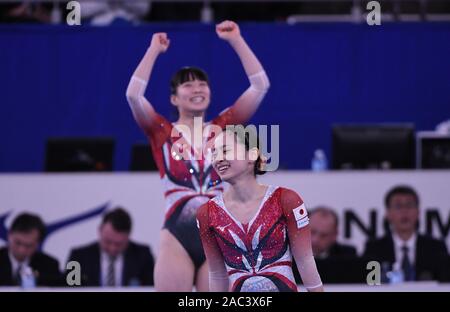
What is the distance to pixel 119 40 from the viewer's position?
9.01m

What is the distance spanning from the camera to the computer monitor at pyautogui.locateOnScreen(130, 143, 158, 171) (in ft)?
27.6

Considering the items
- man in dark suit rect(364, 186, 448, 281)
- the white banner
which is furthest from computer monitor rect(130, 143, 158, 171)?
man in dark suit rect(364, 186, 448, 281)

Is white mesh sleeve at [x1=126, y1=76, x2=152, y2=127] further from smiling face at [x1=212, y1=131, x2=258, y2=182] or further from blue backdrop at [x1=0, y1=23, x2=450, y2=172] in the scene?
blue backdrop at [x1=0, y1=23, x2=450, y2=172]

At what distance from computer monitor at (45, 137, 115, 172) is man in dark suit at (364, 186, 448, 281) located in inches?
90.4

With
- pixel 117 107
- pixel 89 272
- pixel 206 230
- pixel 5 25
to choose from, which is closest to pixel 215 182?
pixel 206 230

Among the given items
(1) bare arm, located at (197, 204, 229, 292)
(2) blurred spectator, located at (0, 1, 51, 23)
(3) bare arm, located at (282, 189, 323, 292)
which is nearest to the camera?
(3) bare arm, located at (282, 189, 323, 292)

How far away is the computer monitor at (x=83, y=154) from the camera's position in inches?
333

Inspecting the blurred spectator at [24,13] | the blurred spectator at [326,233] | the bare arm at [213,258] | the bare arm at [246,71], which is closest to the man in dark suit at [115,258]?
the blurred spectator at [326,233]

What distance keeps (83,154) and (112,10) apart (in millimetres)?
1753

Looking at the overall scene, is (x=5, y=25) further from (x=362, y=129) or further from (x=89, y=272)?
(x=362, y=129)

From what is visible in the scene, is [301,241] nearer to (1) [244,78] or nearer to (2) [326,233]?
(2) [326,233]

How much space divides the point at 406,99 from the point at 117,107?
2.63 m

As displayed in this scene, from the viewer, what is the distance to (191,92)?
5961 millimetres

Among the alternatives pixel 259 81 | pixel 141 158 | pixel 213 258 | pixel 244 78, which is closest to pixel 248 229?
pixel 213 258
